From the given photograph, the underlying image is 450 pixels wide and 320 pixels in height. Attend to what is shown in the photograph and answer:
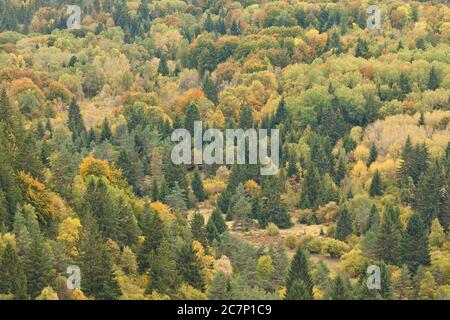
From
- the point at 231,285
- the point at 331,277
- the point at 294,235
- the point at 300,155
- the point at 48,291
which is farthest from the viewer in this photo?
the point at 300,155

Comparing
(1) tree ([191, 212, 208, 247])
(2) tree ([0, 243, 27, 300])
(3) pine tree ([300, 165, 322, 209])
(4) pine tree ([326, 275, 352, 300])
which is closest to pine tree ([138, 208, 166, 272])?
(1) tree ([191, 212, 208, 247])

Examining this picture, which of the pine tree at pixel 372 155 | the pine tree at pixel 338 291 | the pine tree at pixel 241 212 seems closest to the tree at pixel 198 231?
the pine tree at pixel 338 291

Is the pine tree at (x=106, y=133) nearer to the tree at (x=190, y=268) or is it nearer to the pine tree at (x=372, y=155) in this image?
the pine tree at (x=372, y=155)

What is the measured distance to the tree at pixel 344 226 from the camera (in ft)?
514

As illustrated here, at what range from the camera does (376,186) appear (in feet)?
566

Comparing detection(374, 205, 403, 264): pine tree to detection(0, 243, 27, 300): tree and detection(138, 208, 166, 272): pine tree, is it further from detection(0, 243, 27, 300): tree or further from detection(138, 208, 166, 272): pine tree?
detection(0, 243, 27, 300): tree

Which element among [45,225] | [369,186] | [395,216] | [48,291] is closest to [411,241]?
[395,216]

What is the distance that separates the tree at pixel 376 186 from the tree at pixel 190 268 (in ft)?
197

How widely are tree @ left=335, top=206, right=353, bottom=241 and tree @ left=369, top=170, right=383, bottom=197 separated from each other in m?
14.0

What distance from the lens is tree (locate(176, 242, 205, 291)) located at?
114 metres

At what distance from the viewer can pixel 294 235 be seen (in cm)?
16212

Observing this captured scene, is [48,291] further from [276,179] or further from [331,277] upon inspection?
[276,179]

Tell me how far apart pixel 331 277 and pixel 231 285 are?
21.6 meters

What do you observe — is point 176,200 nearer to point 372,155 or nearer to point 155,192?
point 155,192
